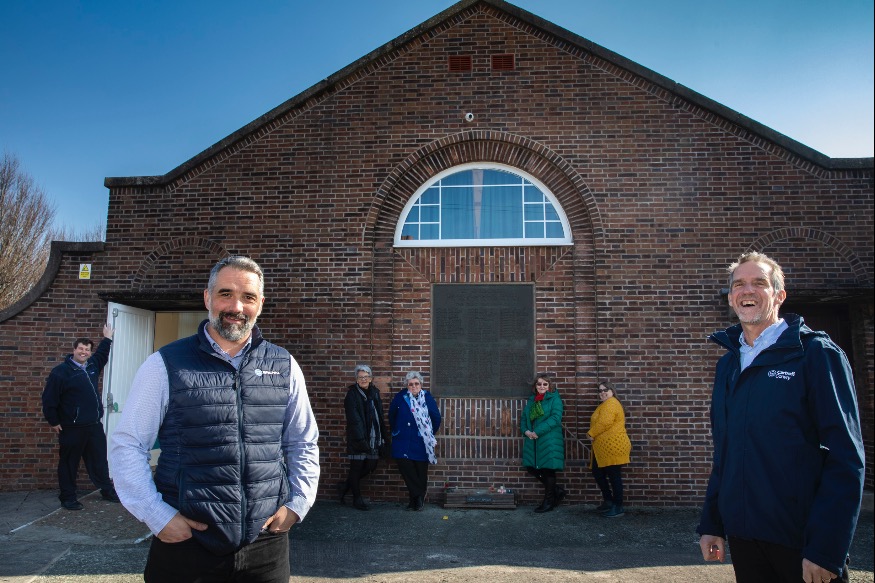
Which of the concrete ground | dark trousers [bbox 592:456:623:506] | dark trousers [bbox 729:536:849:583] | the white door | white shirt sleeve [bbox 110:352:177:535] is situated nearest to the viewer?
white shirt sleeve [bbox 110:352:177:535]

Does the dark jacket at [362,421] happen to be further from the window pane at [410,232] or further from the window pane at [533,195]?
the window pane at [533,195]

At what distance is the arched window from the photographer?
8.44 metres

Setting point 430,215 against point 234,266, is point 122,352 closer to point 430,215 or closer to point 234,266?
point 430,215

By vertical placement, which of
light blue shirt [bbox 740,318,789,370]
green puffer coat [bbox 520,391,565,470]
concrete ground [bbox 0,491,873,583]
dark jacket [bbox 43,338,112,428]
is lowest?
concrete ground [bbox 0,491,873,583]

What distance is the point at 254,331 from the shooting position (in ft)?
9.33

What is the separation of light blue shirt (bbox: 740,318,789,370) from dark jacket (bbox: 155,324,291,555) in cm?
223

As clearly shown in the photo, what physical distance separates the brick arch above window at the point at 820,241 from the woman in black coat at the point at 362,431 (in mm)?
5291

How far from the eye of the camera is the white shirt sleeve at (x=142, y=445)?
238 centimetres

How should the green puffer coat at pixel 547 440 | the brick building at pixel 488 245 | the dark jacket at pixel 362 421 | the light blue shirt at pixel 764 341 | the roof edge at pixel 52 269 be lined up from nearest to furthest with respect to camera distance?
1. the light blue shirt at pixel 764 341
2. the green puffer coat at pixel 547 440
3. the dark jacket at pixel 362 421
4. the brick building at pixel 488 245
5. the roof edge at pixel 52 269

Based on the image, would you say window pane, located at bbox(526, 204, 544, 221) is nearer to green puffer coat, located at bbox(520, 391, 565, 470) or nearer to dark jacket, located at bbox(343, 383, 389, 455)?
green puffer coat, located at bbox(520, 391, 565, 470)

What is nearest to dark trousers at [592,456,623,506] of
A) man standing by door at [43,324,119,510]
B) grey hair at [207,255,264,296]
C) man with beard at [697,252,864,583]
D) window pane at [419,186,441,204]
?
window pane at [419,186,441,204]

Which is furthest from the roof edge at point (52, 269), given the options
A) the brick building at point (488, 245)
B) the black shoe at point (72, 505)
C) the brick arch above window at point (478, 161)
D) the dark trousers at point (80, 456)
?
the brick arch above window at point (478, 161)

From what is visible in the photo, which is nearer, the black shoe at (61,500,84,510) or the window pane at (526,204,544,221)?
the black shoe at (61,500,84,510)

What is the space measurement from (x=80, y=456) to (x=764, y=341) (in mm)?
7770
